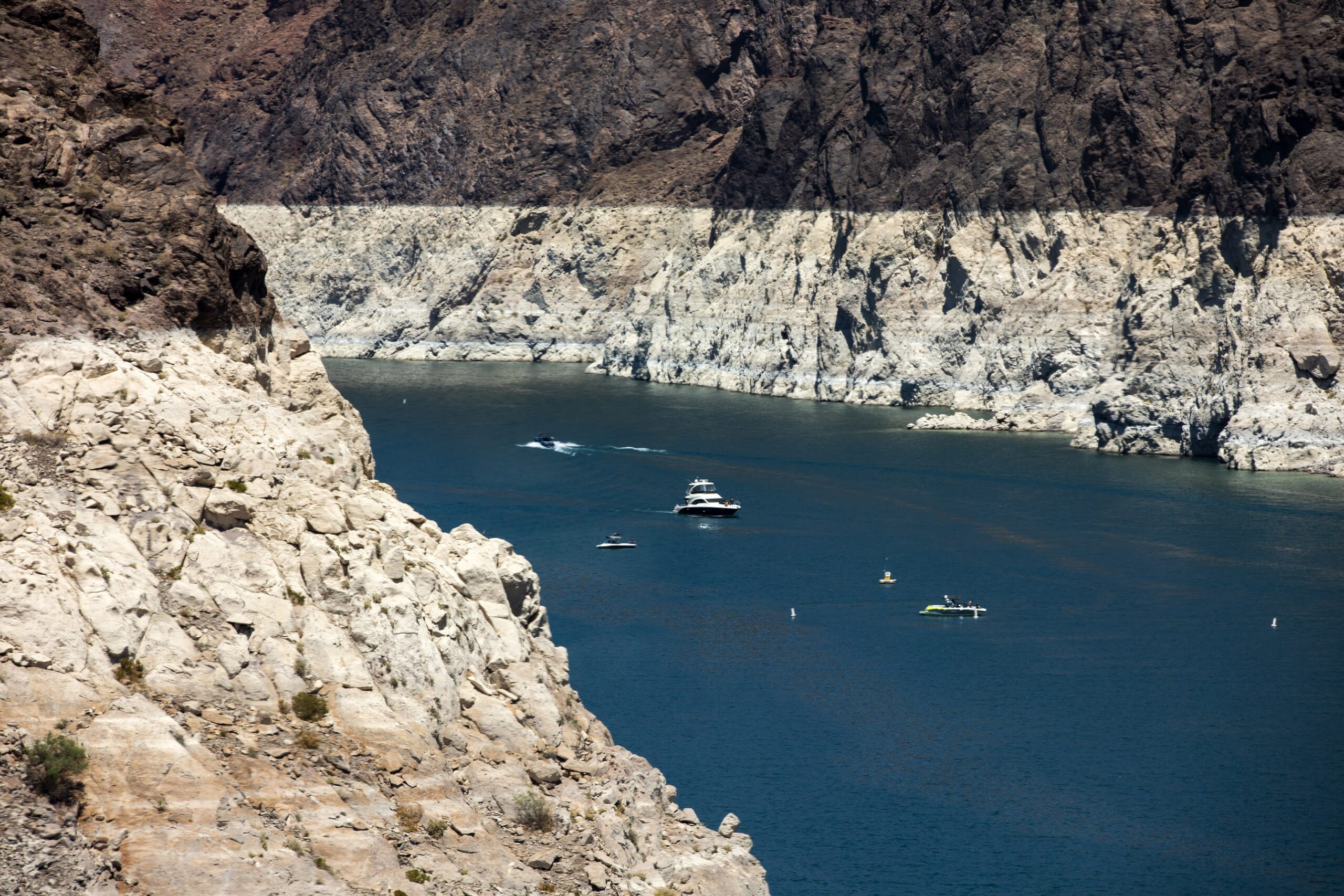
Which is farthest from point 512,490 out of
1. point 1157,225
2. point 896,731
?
point 1157,225

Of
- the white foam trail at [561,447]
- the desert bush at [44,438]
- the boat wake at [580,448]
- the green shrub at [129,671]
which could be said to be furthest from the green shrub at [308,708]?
the white foam trail at [561,447]

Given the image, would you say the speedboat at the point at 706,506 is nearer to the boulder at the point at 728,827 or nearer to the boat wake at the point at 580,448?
the boat wake at the point at 580,448

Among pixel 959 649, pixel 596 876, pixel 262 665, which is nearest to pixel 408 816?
pixel 262 665

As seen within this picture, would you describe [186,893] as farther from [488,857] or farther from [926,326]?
[926,326]

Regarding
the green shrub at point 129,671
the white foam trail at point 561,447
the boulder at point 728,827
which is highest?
the green shrub at point 129,671

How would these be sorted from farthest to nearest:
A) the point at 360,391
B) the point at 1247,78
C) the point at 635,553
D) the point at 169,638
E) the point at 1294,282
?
the point at 360,391 < the point at 1247,78 < the point at 1294,282 < the point at 635,553 < the point at 169,638

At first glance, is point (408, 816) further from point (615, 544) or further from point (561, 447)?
point (561, 447)
